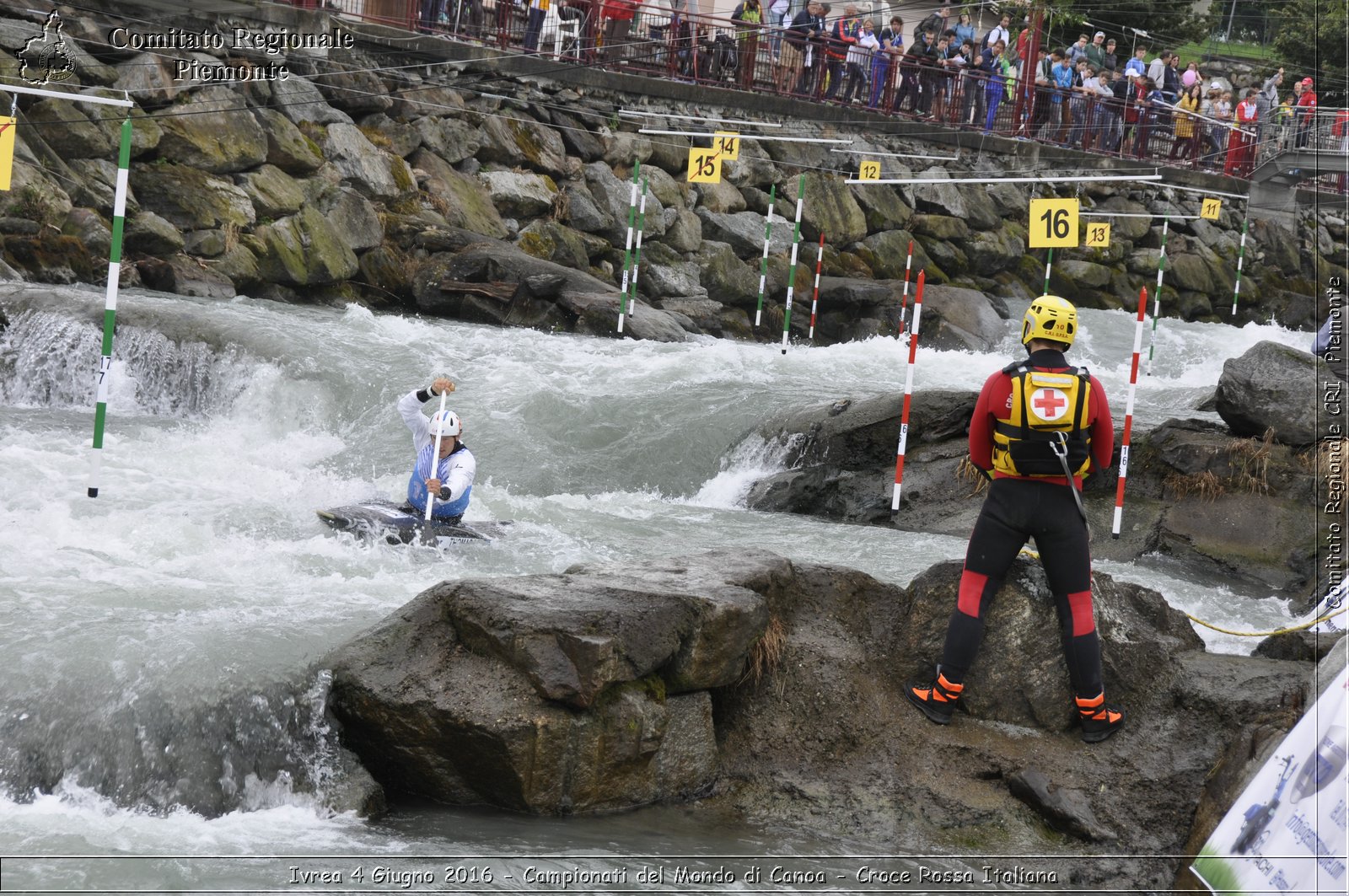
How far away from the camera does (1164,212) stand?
27.1 m

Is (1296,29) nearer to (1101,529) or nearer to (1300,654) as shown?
(1300,654)

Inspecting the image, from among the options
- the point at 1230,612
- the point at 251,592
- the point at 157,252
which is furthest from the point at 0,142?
the point at 1230,612

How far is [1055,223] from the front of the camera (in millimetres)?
13359

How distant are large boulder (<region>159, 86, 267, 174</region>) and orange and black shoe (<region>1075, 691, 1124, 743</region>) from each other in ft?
42.7

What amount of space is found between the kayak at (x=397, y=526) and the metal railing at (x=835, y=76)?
1202 cm

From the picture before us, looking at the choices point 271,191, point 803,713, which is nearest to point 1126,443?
point 803,713

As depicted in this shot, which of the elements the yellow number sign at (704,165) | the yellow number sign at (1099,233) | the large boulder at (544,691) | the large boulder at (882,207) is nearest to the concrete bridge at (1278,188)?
the yellow number sign at (1099,233)

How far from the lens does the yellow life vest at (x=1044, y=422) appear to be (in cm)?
526

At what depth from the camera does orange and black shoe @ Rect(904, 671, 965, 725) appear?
552 cm

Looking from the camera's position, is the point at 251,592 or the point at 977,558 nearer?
the point at 977,558

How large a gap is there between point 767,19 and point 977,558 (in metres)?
19.9

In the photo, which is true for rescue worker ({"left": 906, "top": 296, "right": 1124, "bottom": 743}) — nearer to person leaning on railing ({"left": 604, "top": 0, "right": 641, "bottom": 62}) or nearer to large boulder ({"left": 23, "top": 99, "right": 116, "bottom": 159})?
large boulder ({"left": 23, "top": 99, "right": 116, "bottom": 159})

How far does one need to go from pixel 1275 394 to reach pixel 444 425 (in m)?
5.88

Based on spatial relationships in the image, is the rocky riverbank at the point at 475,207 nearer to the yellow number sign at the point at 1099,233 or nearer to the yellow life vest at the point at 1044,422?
the yellow number sign at the point at 1099,233
